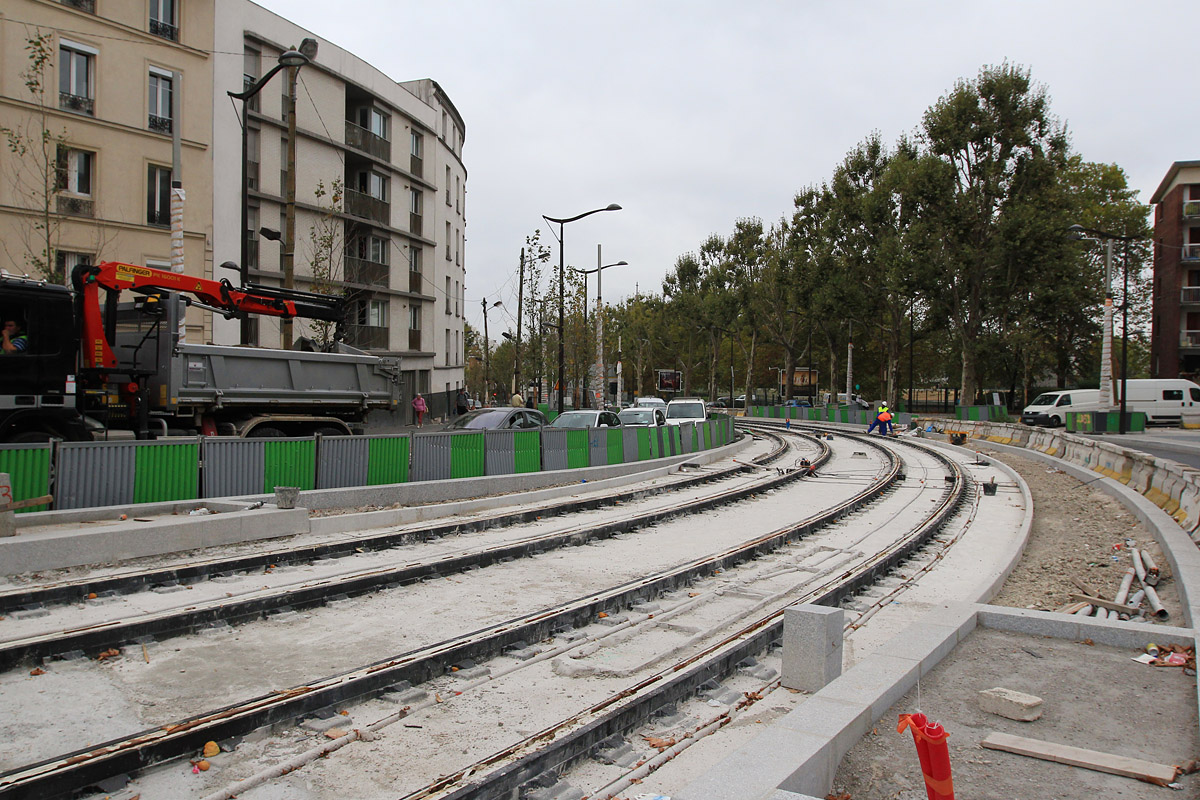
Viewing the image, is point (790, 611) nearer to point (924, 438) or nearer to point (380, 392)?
point (380, 392)

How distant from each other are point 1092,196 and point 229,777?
73756 mm

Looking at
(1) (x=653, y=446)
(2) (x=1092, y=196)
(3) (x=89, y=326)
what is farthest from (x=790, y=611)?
(2) (x=1092, y=196)

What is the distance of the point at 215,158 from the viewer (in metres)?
30.2

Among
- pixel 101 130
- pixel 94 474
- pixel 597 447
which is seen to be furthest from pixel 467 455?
pixel 101 130

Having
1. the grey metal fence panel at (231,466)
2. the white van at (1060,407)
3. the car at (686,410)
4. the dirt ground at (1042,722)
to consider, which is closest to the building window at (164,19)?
the car at (686,410)

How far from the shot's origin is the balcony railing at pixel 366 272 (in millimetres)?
37031

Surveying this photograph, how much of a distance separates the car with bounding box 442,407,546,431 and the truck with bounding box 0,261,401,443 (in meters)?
2.43

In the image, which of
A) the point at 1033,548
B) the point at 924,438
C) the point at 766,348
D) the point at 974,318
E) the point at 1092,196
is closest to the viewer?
the point at 1033,548

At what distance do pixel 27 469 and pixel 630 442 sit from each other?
533 inches

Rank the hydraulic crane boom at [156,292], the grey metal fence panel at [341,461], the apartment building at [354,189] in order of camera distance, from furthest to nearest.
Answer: the apartment building at [354,189] < the hydraulic crane boom at [156,292] < the grey metal fence panel at [341,461]

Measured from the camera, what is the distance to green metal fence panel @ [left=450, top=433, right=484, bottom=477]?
15.0m

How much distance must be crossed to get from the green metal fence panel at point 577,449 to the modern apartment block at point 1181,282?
49643 mm

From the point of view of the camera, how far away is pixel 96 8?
2570 centimetres

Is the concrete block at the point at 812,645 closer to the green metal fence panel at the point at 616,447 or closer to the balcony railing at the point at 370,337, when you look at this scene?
the green metal fence panel at the point at 616,447
